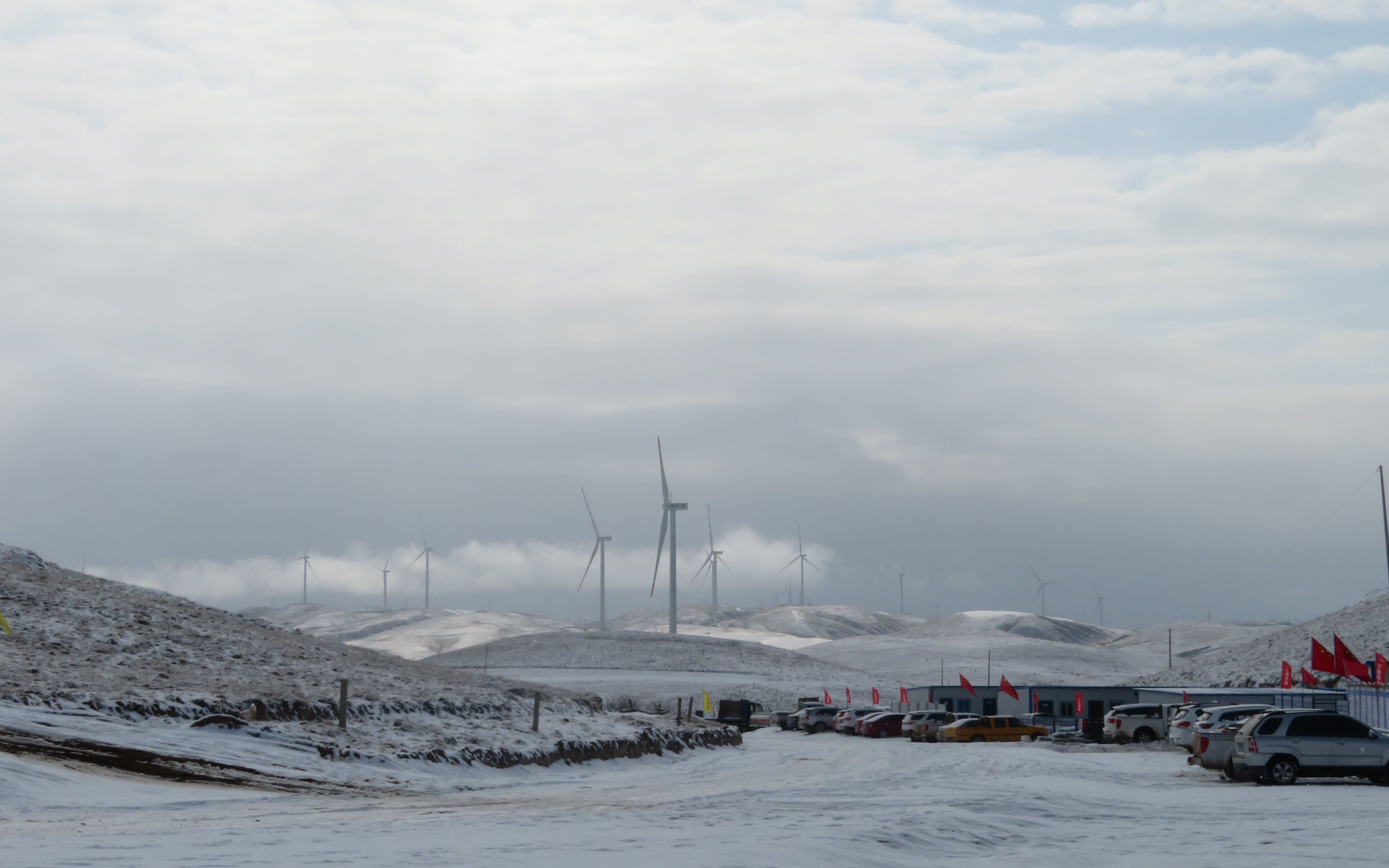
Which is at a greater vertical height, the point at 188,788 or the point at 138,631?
the point at 138,631

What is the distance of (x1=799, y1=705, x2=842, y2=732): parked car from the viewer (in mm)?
65438

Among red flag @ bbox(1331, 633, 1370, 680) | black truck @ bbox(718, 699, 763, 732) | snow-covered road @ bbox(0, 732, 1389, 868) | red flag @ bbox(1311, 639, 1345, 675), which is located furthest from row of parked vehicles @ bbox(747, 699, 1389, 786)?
black truck @ bbox(718, 699, 763, 732)

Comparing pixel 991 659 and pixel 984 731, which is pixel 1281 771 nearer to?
pixel 984 731

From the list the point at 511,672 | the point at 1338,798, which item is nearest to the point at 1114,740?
the point at 1338,798

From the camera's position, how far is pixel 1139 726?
4834cm

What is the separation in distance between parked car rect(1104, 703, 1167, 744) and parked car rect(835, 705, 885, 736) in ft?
43.9

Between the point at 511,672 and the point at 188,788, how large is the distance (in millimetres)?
102352

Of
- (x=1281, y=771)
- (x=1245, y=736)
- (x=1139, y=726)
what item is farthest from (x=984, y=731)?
(x=1281, y=771)

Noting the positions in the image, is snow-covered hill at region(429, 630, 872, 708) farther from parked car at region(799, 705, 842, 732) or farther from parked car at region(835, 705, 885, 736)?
parked car at region(835, 705, 885, 736)

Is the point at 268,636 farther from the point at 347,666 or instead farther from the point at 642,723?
the point at 642,723

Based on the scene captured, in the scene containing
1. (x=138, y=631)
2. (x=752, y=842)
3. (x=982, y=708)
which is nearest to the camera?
(x=752, y=842)

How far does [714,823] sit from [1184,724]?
82.5 feet

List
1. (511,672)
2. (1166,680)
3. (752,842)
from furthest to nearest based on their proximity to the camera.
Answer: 1. (511,672)
2. (1166,680)
3. (752,842)

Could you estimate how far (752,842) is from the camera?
16.3 m
